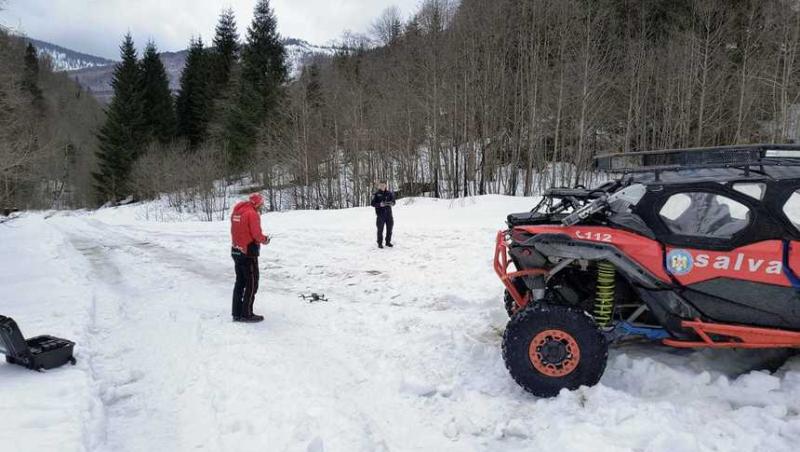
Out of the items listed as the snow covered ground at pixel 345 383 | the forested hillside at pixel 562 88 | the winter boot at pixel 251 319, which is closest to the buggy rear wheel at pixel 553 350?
the snow covered ground at pixel 345 383

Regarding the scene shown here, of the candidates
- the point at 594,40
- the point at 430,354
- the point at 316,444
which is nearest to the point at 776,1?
the point at 594,40

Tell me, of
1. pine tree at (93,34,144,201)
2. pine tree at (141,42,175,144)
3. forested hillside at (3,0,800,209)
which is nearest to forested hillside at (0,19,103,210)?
pine tree at (93,34,144,201)

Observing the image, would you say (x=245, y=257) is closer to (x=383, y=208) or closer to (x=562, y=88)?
(x=383, y=208)

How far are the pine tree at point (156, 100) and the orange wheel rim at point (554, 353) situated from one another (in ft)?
154

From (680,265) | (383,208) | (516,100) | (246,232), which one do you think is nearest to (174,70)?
(516,100)

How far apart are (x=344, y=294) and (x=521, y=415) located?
15.4ft

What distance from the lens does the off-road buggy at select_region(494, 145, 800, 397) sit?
3973 mm

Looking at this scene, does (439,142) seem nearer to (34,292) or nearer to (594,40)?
(594,40)

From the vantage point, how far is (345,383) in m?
4.71

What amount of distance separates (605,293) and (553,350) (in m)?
0.73

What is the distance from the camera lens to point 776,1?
21328 millimetres

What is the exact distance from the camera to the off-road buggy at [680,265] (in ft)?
13.0

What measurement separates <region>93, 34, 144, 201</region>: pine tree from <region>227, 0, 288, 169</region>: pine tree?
37.6ft

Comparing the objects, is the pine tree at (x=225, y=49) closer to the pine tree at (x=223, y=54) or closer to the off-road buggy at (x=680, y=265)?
the pine tree at (x=223, y=54)
